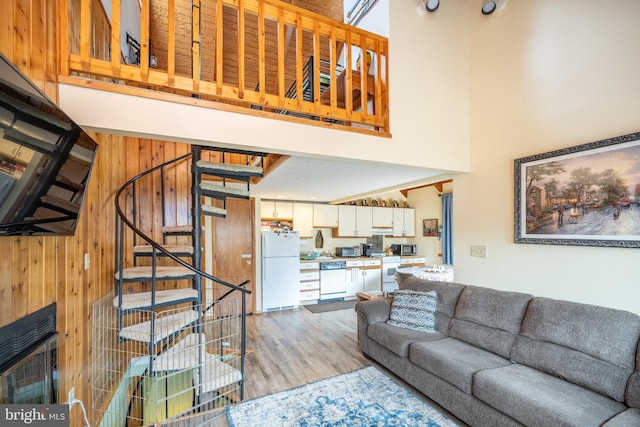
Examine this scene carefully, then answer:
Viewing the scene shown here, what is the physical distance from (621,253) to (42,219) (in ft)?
11.4

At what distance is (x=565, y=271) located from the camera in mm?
2379

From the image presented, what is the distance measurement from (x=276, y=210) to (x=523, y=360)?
459cm

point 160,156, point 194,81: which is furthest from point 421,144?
point 160,156

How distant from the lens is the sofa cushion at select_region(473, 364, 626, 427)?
1.51m

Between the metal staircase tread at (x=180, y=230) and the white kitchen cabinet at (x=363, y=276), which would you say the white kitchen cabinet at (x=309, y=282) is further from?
the metal staircase tread at (x=180, y=230)

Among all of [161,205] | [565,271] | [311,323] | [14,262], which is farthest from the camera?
[311,323]

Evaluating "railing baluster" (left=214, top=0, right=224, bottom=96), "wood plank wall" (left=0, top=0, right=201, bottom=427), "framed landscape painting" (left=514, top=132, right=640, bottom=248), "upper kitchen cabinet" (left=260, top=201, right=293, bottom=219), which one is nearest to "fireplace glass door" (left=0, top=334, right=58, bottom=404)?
"wood plank wall" (left=0, top=0, right=201, bottom=427)

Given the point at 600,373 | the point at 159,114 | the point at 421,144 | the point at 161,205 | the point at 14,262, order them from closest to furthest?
the point at 14,262
the point at 600,373
the point at 159,114
the point at 421,144
the point at 161,205

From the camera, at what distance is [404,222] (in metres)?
6.89

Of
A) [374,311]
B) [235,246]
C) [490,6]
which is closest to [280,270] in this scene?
[235,246]

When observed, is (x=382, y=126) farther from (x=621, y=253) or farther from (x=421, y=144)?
(x=621, y=253)

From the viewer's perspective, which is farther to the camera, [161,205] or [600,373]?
[161,205]

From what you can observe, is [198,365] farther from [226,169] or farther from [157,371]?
[226,169]

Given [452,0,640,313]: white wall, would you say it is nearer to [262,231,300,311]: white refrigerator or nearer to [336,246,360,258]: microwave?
[262,231,300,311]: white refrigerator
